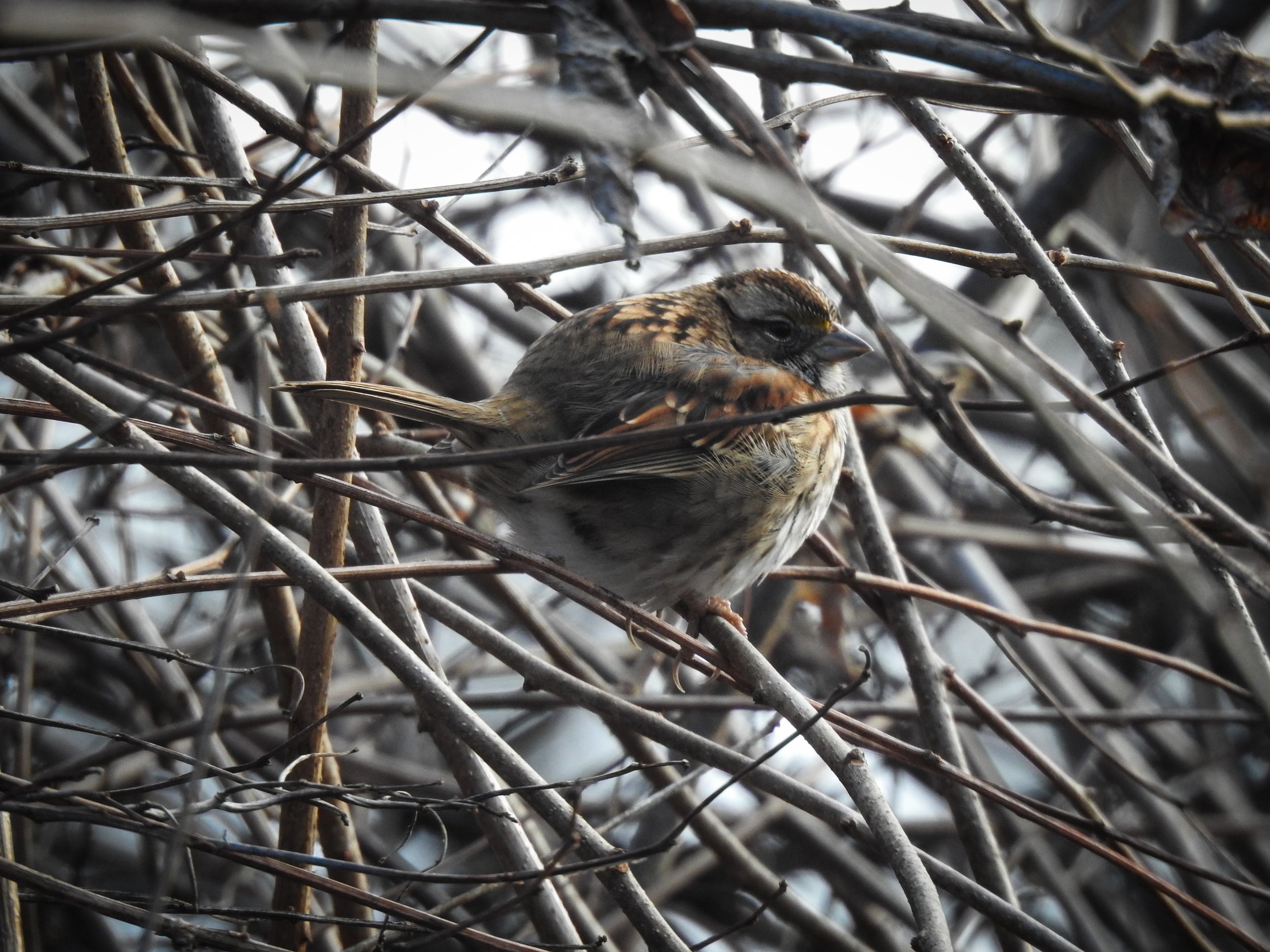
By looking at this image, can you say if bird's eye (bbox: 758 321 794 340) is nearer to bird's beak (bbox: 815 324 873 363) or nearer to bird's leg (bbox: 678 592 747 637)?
bird's beak (bbox: 815 324 873 363)

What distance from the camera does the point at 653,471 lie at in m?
2.64

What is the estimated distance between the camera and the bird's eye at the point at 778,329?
124 inches

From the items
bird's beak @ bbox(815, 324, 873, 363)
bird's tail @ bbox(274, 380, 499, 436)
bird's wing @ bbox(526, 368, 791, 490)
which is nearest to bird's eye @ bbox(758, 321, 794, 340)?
bird's beak @ bbox(815, 324, 873, 363)

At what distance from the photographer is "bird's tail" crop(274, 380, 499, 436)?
6.88 ft

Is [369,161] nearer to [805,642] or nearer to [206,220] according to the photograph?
[206,220]

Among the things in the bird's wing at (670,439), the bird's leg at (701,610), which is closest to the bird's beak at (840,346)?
the bird's wing at (670,439)

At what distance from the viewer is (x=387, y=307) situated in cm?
416

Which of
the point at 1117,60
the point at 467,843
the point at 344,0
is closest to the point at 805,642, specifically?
the point at 467,843

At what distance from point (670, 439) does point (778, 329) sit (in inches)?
31.2

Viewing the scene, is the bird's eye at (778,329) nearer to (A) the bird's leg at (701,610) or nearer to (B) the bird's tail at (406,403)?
(A) the bird's leg at (701,610)

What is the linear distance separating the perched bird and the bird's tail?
2cm

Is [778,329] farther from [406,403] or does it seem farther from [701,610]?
[406,403]

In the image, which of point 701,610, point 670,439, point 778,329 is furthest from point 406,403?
point 778,329

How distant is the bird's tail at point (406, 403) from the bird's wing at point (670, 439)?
0.21 m
